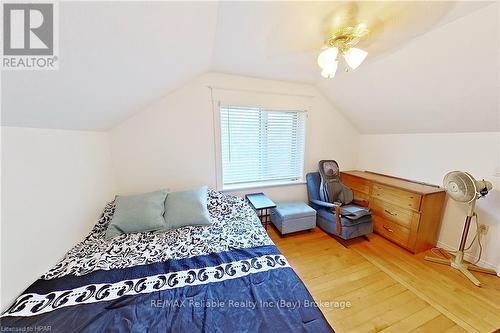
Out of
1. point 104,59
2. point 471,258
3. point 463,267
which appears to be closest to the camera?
point 104,59

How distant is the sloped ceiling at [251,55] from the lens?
86 cm

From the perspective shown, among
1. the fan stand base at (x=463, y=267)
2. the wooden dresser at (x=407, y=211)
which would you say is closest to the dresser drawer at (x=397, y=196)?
the wooden dresser at (x=407, y=211)

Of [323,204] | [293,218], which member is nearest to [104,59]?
[293,218]

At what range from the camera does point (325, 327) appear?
2.72ft

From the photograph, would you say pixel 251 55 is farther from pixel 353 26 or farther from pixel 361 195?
pixel 361 195

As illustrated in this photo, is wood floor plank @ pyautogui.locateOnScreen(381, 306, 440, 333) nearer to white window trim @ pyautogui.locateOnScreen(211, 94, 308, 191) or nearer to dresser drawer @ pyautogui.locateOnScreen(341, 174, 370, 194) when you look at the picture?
dresser drawer @ pyautogui.locateOnScreen(341, 174, 370, 194)

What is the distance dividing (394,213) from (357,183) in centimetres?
66

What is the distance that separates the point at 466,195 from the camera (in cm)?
174

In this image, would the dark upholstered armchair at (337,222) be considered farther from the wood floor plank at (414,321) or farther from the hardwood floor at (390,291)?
the wood floor plank at (414,321)

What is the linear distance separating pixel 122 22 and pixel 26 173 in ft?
3.47

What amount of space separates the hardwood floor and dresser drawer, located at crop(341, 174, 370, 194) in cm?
80

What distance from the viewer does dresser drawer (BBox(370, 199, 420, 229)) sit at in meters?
2.12

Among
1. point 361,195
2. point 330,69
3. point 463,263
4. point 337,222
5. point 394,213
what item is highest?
point 330,69

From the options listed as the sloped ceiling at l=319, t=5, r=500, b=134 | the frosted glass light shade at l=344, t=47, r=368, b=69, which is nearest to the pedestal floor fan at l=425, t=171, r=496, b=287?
the sloped ceiling at l=319, t=5, r=500, b=134
